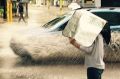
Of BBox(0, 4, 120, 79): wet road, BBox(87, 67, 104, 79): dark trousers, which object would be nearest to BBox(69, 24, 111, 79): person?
BBox(87, 67, 104, 79): dark trousers

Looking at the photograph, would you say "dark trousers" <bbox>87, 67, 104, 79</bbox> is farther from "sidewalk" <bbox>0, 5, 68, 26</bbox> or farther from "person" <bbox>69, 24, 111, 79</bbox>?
"sidewalk" <bbox>0, 5, 68, 26</bbox>

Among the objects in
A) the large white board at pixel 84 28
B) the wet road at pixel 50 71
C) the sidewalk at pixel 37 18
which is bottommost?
the sidewalk at pixel 37 18

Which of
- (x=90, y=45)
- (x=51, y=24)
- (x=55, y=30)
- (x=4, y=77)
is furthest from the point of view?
(x=51, y=24)

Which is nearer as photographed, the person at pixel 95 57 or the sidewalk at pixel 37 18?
the person at pixel 95 57

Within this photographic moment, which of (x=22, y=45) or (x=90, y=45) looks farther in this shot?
(x=22, y=45)

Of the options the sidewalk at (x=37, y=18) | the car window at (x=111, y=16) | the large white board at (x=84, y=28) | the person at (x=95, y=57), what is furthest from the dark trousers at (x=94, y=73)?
the sidewalk at (x=37, y=18)

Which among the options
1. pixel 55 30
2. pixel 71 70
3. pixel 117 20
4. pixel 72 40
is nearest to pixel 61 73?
pixel 71 70

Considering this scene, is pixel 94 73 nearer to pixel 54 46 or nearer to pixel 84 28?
pixel 84 28

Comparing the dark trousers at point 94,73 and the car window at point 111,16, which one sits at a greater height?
the car window at point 111,16

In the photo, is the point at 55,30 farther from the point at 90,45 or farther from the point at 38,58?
the point at 90,45

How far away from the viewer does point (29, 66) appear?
11219mm

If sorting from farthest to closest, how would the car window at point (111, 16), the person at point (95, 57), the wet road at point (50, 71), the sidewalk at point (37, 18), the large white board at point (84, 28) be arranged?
the sidewalk at point (37, 18) → the car window at point (111, 16) → the wet road at point (50, 71) → the person at point (95, 57) → the large white board at point (84, 28)

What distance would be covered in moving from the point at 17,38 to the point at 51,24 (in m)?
1.07

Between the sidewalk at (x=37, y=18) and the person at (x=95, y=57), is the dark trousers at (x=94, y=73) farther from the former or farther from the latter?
the sidewalk at (x=37, y=18)
